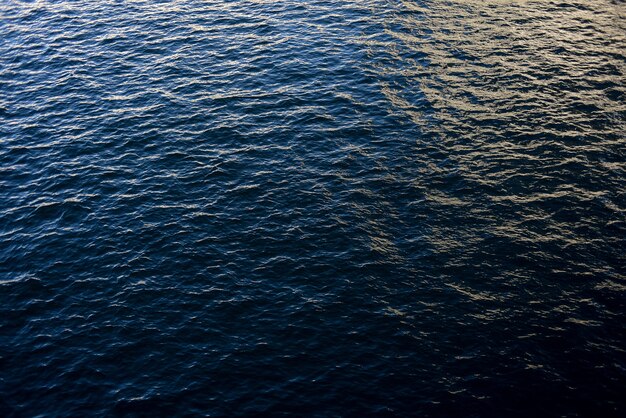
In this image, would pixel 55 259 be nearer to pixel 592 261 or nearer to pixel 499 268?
pixel 499 268

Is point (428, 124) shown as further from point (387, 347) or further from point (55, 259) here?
point (55, 259)

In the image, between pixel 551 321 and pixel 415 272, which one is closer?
pixel 551 321

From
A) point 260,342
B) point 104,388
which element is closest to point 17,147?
point 104,388

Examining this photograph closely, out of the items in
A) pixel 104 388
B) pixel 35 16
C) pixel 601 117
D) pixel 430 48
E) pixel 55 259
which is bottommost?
pixel 104 388

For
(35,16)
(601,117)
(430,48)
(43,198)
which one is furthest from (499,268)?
(35,16)

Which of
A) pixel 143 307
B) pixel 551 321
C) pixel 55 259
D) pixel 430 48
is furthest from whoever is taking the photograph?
pixel 430 48

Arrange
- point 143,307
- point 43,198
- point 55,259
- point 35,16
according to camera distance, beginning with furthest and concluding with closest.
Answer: point 35,16
point 43,198
point 55,259
point 143,307

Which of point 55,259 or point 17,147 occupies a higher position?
point 17,147
